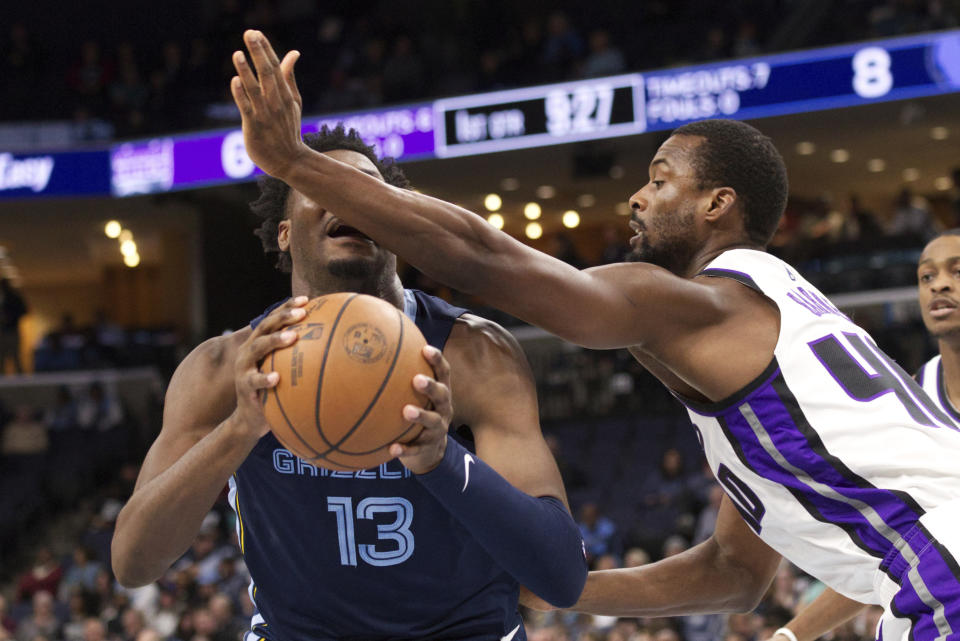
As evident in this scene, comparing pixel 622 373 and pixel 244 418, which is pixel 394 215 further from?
pixel 622 373

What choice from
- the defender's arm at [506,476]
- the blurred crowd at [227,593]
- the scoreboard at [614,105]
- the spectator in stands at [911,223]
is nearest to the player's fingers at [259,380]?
the defender's arm at [506,476]

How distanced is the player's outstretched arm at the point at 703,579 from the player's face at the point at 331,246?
47.5 inches

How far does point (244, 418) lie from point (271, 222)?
3.75 feet

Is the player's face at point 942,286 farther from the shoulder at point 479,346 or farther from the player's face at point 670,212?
the shoulder at point 479,346

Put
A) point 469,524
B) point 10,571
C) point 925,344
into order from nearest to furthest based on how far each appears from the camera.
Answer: point 469,524, point 925,344, point 10,571

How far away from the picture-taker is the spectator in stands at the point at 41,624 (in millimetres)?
11969

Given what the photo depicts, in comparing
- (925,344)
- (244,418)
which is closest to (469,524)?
(244,418)

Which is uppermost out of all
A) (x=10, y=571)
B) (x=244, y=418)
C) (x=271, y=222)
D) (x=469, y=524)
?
(x=271, y=222)

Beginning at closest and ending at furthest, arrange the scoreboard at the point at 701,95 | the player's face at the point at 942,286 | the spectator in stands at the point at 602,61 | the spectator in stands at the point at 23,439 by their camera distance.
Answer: the player's face at the point at 942,286
the scoreboard at the point at 701,95
the spectator in stands at the point at 602,61
the spectator in stands at the point at 23,439

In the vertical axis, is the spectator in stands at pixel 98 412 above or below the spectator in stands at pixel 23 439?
above

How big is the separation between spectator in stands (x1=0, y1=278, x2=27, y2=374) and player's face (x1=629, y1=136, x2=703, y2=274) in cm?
1709

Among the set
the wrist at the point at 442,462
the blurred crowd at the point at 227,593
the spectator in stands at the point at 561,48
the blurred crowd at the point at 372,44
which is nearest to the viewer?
the wrist at the point at 442,462

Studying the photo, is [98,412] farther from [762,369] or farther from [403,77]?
[762,369]

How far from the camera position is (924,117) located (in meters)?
15.0
